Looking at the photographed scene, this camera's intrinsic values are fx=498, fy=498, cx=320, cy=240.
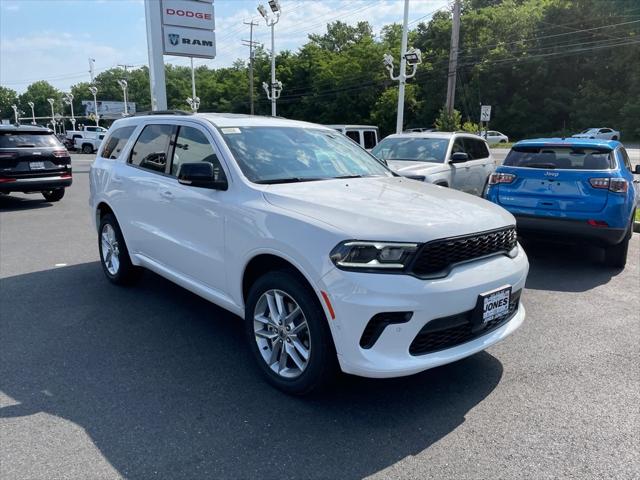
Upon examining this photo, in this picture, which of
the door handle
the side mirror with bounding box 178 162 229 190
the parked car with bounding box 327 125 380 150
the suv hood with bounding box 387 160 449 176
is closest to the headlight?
the side mirror with bounding box 178 162 229 190

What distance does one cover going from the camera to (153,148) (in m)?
4.82

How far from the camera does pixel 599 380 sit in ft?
11.8

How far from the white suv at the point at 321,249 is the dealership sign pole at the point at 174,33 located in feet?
45.2

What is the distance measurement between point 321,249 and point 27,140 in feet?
34.4

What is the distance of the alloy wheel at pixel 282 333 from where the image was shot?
3217 mm

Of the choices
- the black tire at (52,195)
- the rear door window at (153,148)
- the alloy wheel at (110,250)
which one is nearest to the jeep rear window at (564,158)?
the rear door window at (153,148)

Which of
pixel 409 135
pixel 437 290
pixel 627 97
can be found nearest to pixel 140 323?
pixel 437 290

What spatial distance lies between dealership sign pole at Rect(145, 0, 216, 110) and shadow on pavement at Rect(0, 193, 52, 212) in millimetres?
5889

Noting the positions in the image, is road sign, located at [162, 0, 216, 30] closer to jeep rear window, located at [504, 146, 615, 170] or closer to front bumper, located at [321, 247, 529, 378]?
jeep rear window, located at [504, 146, 615, 170]

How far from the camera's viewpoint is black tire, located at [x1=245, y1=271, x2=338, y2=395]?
2.99 meters

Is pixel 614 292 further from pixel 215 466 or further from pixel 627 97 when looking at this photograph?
pixel 627 97

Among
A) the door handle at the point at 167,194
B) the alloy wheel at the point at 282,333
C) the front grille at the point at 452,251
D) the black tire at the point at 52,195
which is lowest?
the black tire at the point at 52,195

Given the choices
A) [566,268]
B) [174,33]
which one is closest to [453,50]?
[174,33]

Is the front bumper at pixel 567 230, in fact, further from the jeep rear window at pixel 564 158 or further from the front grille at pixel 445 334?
the front grille at pixel 445 334
